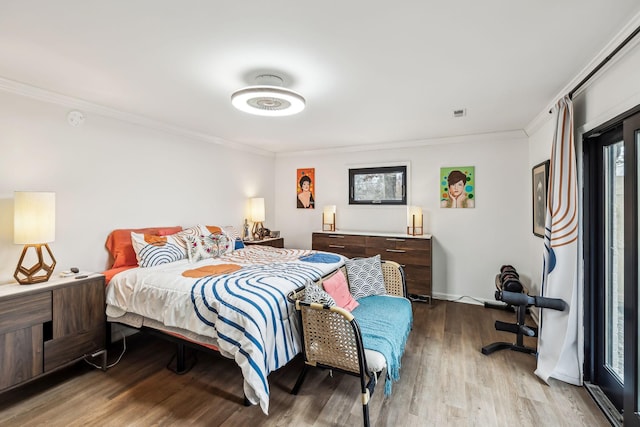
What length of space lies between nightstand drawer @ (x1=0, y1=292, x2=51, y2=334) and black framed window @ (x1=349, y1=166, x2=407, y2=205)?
12.9 ft

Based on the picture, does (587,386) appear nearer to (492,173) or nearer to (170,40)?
(492,173)

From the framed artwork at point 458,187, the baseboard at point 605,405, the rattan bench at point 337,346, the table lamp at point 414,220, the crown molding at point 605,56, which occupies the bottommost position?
the baseboard at point 605,405

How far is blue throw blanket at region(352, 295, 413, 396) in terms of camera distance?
2010 mm

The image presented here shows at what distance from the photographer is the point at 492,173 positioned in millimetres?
4168

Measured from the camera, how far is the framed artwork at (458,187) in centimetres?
429

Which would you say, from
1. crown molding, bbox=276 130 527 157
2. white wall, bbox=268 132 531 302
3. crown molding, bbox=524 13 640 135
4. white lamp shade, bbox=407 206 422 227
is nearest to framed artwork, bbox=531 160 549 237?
white wall, bbox=268 132 531 302

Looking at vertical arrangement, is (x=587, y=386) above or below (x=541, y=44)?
below

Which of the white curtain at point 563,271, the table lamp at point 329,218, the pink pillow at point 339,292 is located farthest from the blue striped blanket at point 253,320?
the table lamp at point 329,218

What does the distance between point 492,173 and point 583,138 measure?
6.19 ft

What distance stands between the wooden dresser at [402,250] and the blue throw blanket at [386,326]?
145cm

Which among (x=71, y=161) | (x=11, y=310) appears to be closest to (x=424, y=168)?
(x=71, y=161)

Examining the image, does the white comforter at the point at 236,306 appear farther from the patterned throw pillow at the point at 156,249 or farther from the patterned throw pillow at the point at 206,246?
the patterned throw pillow at the point at 206,246

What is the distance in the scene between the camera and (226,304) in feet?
6.74

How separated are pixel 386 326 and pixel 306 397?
77 cm
